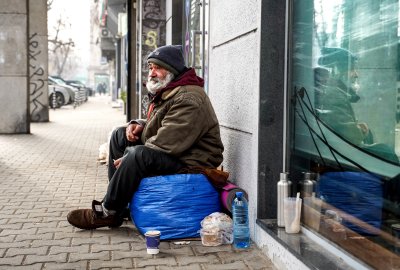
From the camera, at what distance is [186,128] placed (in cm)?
409

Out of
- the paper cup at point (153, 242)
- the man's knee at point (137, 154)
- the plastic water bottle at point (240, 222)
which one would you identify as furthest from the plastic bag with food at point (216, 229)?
the man's knee at point (137, 154)

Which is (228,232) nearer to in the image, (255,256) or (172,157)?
(255,256)

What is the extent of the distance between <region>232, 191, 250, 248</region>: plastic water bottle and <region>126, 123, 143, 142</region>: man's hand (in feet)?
3.81

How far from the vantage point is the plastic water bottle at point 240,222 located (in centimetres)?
395

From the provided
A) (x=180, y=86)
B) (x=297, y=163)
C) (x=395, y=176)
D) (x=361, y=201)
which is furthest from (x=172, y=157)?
(x=395, y=176)

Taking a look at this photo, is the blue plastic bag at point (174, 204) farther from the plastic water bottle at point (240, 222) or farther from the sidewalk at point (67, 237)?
the plastic water bottle at point (240, 222)

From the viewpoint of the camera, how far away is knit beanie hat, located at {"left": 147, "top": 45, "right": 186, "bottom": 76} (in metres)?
4.44

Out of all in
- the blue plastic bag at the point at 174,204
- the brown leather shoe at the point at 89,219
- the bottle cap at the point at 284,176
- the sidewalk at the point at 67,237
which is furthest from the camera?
the brown leather shoe at the point at 89,219

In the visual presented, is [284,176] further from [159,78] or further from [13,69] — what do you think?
[13,69]

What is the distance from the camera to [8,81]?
13328 millimetres

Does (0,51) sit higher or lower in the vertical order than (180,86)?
higher

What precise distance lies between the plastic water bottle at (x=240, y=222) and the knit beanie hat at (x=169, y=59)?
3.93 feet

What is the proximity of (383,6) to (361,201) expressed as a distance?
1.05 m

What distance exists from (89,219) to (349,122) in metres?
2.33
